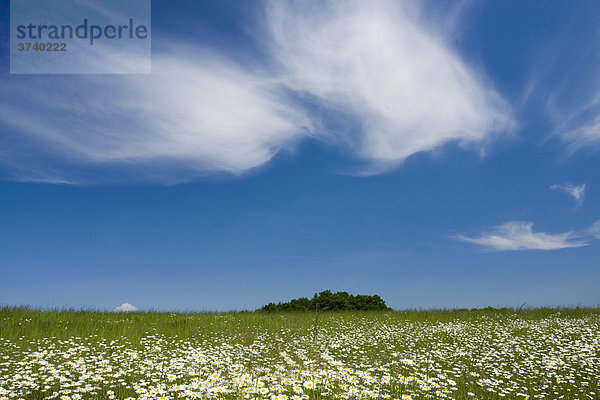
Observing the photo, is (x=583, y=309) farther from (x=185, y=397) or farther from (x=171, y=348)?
(x=185, y=397)

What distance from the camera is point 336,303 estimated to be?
31.0 metres

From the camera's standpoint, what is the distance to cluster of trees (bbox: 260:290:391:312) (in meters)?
30.8

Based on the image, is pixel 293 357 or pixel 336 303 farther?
pixel 336 303

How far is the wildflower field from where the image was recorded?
25.6 ft

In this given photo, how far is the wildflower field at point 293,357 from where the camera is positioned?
780 cm

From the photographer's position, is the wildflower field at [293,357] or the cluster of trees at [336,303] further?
the cluster of trees at [336,303]

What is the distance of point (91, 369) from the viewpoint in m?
9.76

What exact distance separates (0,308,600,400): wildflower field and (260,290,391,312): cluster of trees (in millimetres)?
8350

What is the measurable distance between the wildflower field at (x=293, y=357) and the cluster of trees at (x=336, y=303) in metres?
8.35

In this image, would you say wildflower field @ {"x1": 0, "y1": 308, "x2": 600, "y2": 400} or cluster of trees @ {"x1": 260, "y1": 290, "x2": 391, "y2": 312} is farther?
cluster of trees @ {"x1": 260, "y1": 290, "x2": 391, "y2": 312}

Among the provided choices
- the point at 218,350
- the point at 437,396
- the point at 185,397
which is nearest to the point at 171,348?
the point at 218,350

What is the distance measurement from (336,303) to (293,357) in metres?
20.3

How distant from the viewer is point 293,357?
11.3m

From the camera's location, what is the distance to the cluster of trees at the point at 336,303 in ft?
101
